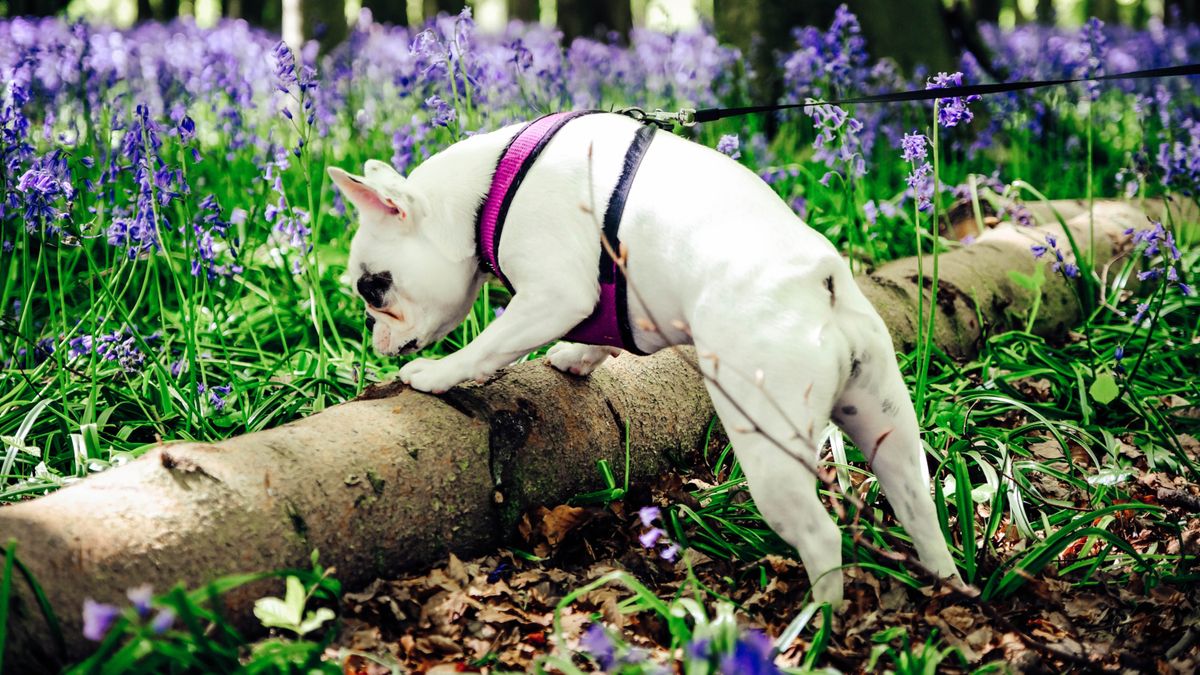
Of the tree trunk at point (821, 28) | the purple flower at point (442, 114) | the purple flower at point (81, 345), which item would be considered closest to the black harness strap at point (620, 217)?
the purple flower at point (442, 114)

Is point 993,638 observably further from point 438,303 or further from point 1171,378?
point 1171,378

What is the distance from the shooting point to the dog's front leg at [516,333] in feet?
7.89

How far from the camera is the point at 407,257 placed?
254 centimetres

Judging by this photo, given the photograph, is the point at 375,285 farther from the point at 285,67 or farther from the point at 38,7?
the point at 38,7

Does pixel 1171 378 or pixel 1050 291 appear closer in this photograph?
pixel 1171 378

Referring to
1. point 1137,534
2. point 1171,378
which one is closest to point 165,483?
point 1137,534

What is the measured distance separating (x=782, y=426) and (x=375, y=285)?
43.0 inches

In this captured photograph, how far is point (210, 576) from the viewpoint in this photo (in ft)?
6.74

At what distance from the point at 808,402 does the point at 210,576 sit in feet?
4.09

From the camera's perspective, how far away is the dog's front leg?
2404 mm

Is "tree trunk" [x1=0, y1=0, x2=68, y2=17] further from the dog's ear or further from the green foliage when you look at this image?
the green foliage

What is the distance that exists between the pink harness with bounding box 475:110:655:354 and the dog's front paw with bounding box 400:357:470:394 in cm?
26

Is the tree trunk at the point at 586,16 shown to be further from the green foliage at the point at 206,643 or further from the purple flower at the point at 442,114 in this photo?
the green foliage at the point at 206,643

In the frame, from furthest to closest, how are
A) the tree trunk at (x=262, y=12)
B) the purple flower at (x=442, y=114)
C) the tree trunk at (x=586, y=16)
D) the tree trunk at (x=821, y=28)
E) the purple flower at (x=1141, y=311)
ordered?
the tree trunk at (x=262, y=12), the tree trunk at (x=586, y=16), the tree trunk at (x=821, y=28), the purple flower at (x=1141, y=311), the purple flower at (x=442, y=114)
